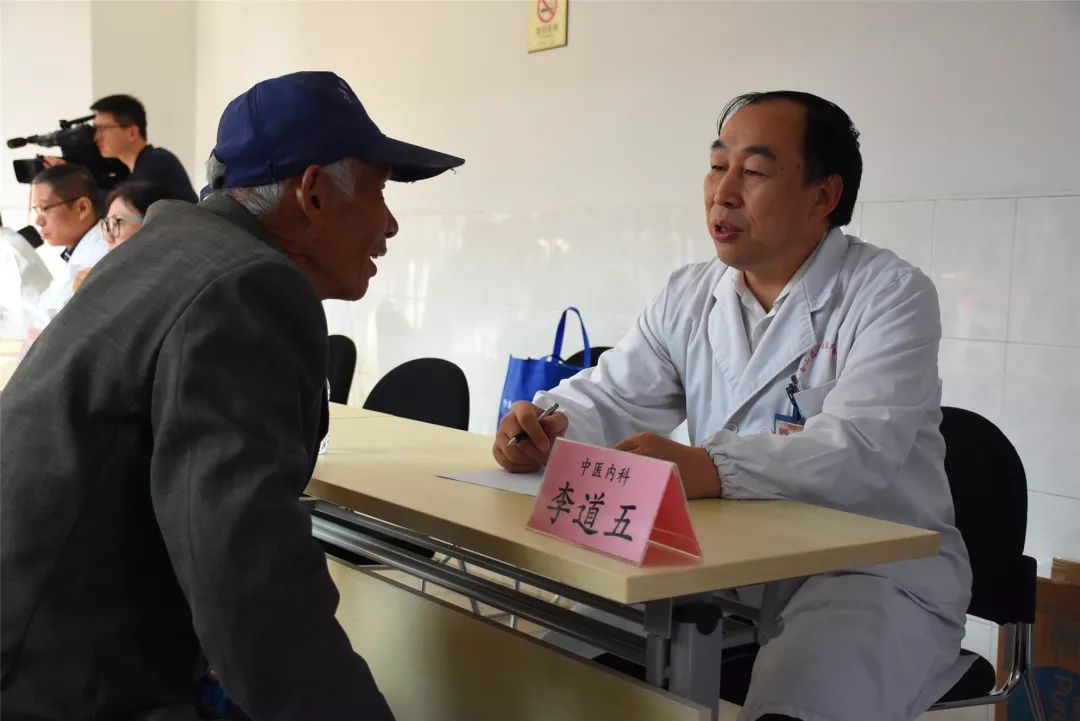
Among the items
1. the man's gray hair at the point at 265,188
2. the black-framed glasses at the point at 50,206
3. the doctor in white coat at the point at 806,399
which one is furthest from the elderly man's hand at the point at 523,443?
the black-framed glasses at the point at 50,206

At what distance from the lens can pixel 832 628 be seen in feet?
4.68

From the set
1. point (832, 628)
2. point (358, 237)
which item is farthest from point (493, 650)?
point (358, 237)

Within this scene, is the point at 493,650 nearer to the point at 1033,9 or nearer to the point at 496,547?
the point at 496,547

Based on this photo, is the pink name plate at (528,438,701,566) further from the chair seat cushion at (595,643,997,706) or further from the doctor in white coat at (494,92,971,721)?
the chair seat cushion at (595,643,997,706)

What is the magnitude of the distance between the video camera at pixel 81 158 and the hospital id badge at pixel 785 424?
11.7ft

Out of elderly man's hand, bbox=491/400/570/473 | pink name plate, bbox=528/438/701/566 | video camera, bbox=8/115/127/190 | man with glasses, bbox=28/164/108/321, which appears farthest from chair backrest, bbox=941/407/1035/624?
video camera, bbox=8/115/127/190

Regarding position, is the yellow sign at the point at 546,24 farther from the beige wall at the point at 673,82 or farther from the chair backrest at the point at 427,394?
the chair backrest at the point at 427,394

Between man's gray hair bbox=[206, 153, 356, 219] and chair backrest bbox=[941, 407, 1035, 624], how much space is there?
1250 mm

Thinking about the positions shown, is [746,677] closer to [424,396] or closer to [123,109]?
[424,396]

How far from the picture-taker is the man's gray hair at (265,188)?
1.14 m

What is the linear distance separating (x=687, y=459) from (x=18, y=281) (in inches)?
148

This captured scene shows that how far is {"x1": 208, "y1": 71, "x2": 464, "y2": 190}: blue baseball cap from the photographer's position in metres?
1.13

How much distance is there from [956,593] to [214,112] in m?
5.64

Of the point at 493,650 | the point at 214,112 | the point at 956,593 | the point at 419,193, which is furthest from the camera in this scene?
the point at 214,112
